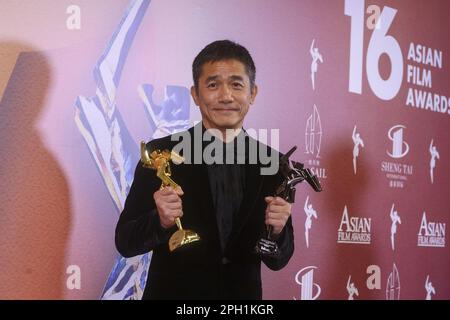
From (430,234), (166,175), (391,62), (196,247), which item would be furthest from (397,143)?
(166,175)

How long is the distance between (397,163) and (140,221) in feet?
4.36

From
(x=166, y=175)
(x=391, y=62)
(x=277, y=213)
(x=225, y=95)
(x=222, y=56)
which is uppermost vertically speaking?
(x=391, y=62)

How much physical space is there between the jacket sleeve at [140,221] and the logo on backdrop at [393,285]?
1.18 m

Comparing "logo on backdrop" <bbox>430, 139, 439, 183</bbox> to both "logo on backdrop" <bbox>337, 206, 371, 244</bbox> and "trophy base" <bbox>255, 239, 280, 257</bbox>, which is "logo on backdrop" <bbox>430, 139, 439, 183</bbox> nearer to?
"logo on backdrop" <bbox>337, 206, 371, 244</bbox>

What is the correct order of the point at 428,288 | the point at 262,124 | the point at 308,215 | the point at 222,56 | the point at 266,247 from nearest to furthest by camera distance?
1. the point at 266,247
2. the point at 222,56
3. the point at 262,124
4. the point at 308,215
5. the point at 428,288

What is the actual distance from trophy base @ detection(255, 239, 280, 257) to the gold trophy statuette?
0.21 metres

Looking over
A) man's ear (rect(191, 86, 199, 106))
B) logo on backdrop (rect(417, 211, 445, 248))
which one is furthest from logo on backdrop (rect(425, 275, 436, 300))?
man's ear (rect(191, 86, 199, 106))


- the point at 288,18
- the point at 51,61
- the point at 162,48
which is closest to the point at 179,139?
the point at 162,48

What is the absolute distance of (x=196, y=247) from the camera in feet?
6.18

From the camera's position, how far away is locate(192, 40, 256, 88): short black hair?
1.95 meters

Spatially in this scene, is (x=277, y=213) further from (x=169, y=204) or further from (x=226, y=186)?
(x=169, y=204)

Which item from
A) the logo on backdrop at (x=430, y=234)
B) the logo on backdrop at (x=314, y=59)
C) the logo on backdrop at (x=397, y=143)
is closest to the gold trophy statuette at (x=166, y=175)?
the logo on backdrop at (x=314, y=59)

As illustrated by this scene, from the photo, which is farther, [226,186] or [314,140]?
[314,140]

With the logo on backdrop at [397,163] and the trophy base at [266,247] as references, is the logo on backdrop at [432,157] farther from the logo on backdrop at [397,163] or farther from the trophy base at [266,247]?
the trophy base at [266,247]
